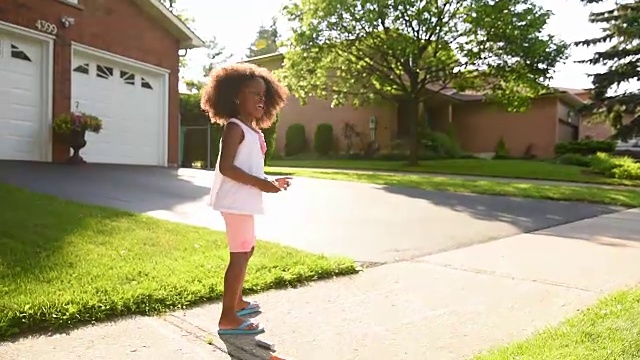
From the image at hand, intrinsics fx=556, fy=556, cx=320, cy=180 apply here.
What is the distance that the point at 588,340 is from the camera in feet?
9.33

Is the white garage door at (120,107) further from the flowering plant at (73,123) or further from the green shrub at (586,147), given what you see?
the green shrub at (586,147)

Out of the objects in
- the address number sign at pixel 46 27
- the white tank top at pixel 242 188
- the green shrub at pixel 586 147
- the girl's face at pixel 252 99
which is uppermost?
the address number sign at pixel 46 27

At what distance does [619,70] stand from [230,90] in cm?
2579

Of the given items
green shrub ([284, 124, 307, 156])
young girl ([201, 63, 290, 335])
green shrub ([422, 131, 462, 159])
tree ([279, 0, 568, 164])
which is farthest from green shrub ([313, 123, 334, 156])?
young girl ([201, 63, 290, 335])

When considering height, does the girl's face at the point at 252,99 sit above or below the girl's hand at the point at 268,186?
above

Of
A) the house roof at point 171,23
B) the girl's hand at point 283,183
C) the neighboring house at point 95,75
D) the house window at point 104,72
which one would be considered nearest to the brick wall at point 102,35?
the neighboring house at point 95,75

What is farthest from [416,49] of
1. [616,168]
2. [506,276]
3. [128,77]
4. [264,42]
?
[264,42]

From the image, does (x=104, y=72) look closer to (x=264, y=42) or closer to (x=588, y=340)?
(x=588, y=340)

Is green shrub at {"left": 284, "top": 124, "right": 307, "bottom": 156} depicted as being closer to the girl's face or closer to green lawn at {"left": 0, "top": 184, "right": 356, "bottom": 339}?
green lawn at {"left": 0, "top": 184, "right": 356, "bottom": 339}

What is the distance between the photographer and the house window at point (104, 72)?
11898 mm

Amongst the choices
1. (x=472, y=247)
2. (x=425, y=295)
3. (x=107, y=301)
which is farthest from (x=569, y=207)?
(x=107, y=301)

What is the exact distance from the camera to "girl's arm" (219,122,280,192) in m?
2.74

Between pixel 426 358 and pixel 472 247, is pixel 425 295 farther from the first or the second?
pixel 472 247

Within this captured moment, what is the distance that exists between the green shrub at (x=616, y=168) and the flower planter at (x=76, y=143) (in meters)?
15.2
